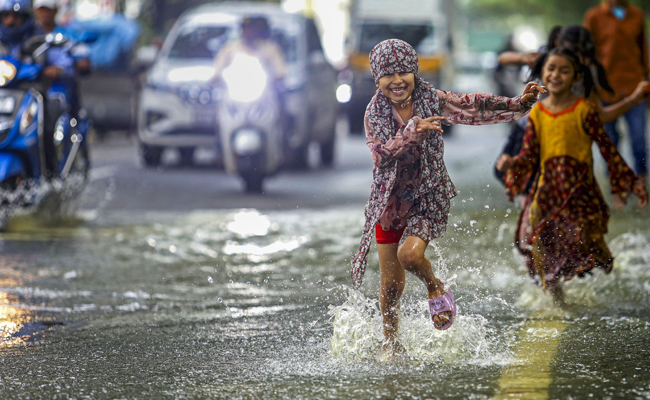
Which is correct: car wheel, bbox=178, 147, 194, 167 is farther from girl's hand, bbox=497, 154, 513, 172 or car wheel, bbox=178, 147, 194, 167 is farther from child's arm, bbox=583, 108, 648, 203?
child's arm, bbox=583, 108, 648, 203

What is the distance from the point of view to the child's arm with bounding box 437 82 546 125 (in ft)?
14.6

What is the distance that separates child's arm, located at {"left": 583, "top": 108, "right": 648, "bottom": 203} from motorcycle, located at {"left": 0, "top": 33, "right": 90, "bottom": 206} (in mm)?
4433

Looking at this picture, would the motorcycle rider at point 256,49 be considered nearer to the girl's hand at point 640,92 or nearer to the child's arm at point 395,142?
the girl's hand at point 640,92

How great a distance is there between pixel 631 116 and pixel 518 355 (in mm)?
5485

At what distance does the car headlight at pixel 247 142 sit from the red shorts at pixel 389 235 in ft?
22.2

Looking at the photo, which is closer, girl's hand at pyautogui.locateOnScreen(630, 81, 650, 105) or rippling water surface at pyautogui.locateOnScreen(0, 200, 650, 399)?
rippling water surface at pyautogui.locateOnScreen(0, 200, 650, 399)

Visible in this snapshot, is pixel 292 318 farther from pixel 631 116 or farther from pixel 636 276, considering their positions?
pixel 631 116

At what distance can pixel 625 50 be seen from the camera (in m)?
9.30

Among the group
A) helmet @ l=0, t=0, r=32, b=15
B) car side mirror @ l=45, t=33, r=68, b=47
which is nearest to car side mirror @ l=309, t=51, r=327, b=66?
helmet @ l=0, t=0, r=32, b=15

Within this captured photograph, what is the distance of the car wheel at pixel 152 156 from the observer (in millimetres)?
14562

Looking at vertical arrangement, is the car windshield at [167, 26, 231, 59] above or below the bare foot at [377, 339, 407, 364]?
above

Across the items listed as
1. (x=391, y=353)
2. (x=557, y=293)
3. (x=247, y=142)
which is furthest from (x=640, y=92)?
(x=247, y=142)

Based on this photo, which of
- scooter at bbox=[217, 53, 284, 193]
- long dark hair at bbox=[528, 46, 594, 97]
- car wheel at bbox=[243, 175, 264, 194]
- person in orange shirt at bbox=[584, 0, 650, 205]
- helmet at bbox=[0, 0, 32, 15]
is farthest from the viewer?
car wheel at bbox=[243, 175, 264, 194]

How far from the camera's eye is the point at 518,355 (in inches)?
177
